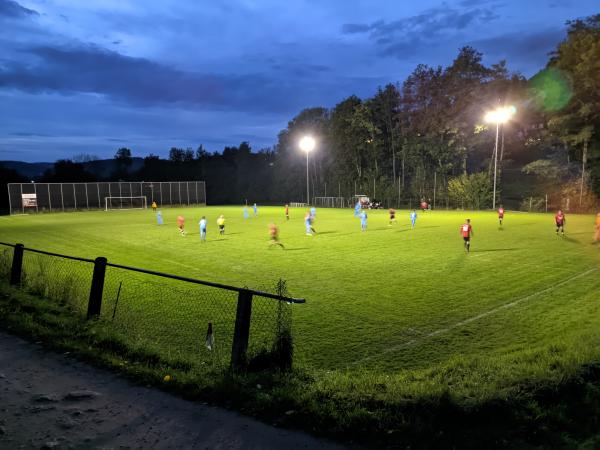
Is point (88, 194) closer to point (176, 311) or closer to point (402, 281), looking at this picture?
point (176, 311)

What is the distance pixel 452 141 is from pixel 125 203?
167 ft

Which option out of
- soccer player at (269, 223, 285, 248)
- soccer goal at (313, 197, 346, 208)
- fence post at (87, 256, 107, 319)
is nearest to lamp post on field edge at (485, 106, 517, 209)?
soccer goal at (313, 197, 346, 208)

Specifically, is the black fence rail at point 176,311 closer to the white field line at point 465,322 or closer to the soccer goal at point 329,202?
the white field line at point 465,322

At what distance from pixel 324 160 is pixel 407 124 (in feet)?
60.2

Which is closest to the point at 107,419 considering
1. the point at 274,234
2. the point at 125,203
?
the point at 274,234

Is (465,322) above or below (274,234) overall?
below

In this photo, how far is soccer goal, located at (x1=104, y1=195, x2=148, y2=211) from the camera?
226 ft

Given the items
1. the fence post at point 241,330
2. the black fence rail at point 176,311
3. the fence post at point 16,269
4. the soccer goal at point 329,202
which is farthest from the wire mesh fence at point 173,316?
the soccer goal at point 329,202

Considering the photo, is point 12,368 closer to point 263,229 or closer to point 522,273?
point 522,273

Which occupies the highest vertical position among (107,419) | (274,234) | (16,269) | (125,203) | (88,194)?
(88,194)

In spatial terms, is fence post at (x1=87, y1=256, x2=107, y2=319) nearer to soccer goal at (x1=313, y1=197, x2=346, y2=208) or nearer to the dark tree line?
the dark tree line

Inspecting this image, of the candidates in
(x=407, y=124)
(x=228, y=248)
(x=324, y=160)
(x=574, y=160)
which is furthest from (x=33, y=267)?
(x=324, y=160)

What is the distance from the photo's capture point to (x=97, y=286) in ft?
28.2

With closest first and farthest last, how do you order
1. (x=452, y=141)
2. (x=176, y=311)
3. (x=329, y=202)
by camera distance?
(x=176, y=311) → (x=452, y=141) → (x=329, y=202)
